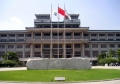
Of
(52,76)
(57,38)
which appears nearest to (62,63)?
(52,76)

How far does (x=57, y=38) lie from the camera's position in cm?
8181

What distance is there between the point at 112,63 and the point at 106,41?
20930 mm

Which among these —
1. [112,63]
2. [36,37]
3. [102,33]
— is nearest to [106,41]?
[102,33]

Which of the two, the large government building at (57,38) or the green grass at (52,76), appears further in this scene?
the large government building at (57,38)

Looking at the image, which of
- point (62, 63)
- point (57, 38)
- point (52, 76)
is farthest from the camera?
point (57, 38)

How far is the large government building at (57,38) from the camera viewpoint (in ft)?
265

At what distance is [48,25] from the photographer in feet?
278

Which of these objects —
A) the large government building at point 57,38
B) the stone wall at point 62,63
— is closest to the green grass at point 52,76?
the stone wall at point 62,63

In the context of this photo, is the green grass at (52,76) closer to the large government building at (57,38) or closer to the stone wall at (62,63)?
the stone wall at (62,63)

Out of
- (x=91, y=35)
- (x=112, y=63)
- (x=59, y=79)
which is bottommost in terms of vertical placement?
(x=112, y=63)

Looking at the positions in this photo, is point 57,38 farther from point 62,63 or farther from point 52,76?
point 52,76

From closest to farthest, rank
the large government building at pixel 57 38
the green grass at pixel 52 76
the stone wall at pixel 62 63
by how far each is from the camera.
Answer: the green grass at pixel 52 76
the stone wall at pixel 62 63
the large government building at pixel 57 38

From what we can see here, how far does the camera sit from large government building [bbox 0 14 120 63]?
265 feet

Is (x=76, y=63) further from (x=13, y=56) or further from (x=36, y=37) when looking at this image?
(x=36, y=37)
